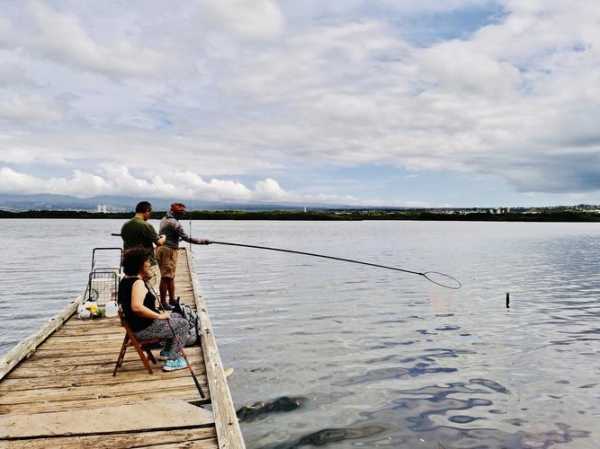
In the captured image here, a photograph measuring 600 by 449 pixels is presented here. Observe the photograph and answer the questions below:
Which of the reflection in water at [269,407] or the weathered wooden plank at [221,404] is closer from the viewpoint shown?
the weathered wooden plank at [221,404]

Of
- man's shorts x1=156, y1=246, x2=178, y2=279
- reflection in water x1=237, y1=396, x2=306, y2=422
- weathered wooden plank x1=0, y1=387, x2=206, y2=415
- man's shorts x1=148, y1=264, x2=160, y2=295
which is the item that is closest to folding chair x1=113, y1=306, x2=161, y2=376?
weathered wooden plank x1=0, y1=387, x2=206, y2=415

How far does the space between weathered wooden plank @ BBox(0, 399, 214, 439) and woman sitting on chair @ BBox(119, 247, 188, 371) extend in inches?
55.9

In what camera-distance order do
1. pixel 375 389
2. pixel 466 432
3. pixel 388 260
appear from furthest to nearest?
pixel 388 260 → pixel 375 389 → pixel 466 432

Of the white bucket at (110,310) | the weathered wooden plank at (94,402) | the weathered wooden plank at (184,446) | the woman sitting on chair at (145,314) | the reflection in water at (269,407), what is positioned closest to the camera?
the weathered wooden plank at (184,446)

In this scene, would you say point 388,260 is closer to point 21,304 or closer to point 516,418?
point 21,304

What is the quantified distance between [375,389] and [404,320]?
287 inches

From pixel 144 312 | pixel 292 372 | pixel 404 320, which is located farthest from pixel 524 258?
pixel 144 312

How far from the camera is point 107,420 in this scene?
5.91m

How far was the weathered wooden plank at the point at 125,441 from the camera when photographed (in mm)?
5363

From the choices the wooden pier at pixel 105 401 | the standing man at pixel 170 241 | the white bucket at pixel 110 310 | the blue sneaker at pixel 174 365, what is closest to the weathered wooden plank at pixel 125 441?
the wooden pier at pixel 105 401

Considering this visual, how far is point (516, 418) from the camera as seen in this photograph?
870cm

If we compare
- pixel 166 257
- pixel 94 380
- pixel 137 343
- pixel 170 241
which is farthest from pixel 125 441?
pixel 170 241

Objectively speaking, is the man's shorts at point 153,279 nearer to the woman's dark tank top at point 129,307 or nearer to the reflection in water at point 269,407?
the woman's dark tank top at point 129,307

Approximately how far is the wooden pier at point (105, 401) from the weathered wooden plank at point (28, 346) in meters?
0.02
